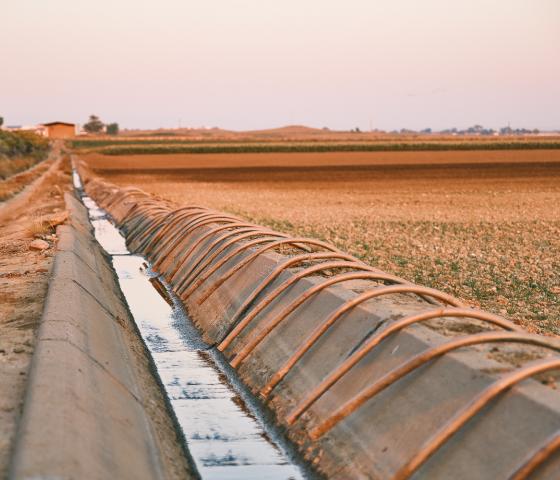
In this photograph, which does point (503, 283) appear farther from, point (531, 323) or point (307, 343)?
point (307, 343)

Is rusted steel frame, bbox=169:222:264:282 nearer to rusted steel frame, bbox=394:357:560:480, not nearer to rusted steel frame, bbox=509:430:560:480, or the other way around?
rusted steel frame, bbox=394:357:560:480

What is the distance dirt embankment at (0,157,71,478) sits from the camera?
5.55 m

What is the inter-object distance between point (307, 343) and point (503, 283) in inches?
226

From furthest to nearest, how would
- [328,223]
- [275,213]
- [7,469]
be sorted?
[275,213] → [328,223] → [7,469]

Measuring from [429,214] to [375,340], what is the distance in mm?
18732

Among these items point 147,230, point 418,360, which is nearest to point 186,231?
point 147,230

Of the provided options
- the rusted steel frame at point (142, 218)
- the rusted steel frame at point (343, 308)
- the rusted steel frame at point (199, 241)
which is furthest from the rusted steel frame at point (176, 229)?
the rusted steel frame at point (343, 308)

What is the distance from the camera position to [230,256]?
10359mm

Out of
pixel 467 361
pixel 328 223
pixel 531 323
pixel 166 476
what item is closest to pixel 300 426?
pixel 166 476

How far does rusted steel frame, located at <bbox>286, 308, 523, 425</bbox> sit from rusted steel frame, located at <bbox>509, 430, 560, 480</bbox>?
194 cm

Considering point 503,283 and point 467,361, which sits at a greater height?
point 467,361

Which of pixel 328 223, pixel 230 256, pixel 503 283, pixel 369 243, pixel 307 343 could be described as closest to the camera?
pixel 307 343

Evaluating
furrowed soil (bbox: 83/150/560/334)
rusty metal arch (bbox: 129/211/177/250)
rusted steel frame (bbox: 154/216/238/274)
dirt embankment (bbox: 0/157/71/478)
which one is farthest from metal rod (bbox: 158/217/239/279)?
furrowed soil (bbox: 83/150/560/334)

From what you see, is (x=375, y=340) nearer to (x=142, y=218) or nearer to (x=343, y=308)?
(x=343, y=308)
